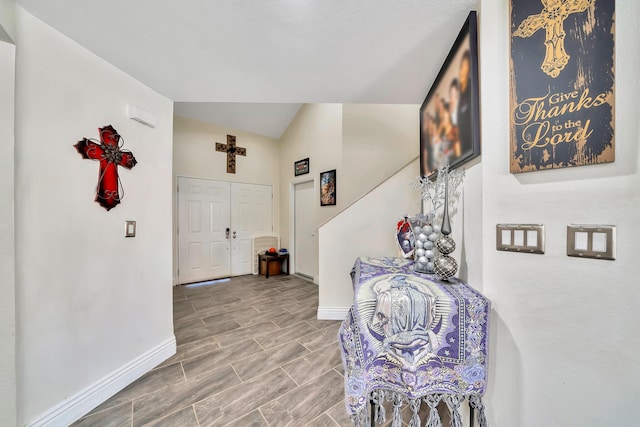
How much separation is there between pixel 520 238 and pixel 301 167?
149 inches

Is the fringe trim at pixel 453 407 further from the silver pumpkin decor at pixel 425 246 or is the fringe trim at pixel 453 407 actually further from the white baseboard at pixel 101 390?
the white baseboard at pixel 101 390

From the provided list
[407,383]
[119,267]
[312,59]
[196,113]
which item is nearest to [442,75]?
[312,59]

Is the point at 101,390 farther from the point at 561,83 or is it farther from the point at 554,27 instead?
the point at 554,27

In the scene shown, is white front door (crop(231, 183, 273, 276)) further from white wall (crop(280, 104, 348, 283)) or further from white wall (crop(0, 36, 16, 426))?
white wall (crop(0, 36, 16, 426))

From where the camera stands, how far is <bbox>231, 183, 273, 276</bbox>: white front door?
4.31 metres

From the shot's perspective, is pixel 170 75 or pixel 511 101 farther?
pixel 170 75

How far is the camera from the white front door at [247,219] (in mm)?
4309

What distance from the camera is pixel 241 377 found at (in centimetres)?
163

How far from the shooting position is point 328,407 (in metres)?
1.37

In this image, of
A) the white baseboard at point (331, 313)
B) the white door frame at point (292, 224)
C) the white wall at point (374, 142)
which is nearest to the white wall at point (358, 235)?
the white baseboard at point (331, 313)

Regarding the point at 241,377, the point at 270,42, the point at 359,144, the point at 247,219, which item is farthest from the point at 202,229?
the point at 270,42

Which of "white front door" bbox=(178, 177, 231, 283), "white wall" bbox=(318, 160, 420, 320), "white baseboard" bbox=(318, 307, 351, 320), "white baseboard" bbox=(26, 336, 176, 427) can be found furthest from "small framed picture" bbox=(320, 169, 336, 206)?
"white baseboard" bbox=(26, 336, 176, 427)

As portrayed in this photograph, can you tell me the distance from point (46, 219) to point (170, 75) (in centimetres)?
120

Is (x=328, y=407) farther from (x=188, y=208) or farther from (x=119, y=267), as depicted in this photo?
(x=188, y=208)
